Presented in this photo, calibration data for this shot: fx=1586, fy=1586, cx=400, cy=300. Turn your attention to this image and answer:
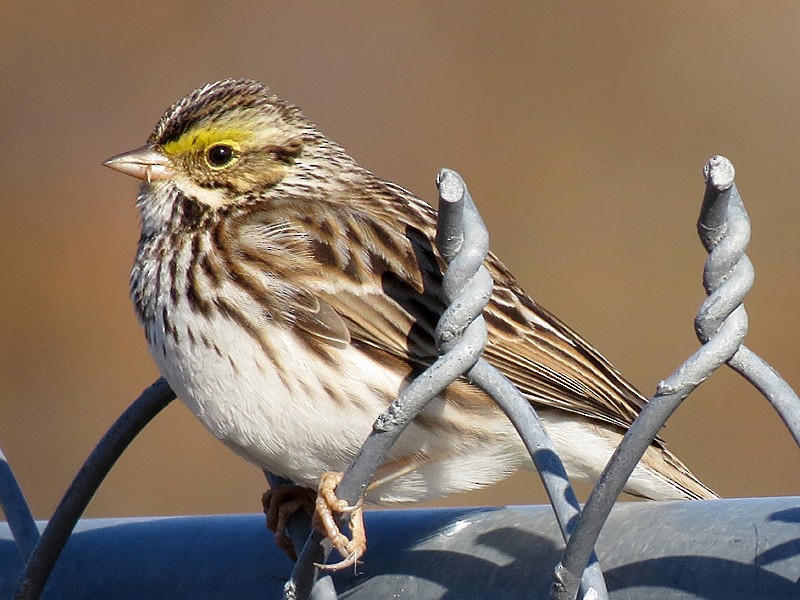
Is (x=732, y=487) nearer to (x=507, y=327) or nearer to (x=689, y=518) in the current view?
(x=507, y=327)

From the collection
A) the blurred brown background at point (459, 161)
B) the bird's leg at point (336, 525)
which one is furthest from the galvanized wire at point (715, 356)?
the blurred brown background at point (459, 161)

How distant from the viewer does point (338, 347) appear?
304 centimetres

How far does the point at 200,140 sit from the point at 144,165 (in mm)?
134

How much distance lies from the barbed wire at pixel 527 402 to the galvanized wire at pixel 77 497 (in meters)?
0.46

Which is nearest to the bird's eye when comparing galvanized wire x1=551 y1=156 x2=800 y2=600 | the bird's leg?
the bird's leg

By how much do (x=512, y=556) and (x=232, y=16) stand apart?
25.8 feet

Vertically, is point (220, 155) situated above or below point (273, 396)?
above

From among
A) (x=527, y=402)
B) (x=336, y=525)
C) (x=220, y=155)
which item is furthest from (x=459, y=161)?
(x=527, y=402)

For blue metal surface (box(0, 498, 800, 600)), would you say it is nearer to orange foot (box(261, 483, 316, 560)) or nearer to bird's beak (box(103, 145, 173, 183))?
orange foot (box(261, 483, 316, 560))

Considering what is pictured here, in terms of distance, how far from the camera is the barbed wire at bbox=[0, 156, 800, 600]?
1655 mm

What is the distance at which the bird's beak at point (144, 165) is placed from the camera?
3.38m

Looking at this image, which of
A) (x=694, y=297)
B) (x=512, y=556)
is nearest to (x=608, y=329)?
(x=694, y=297)

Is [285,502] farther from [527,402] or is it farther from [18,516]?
[527,402]

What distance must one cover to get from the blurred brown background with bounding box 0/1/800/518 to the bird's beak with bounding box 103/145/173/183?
3.23 meters
